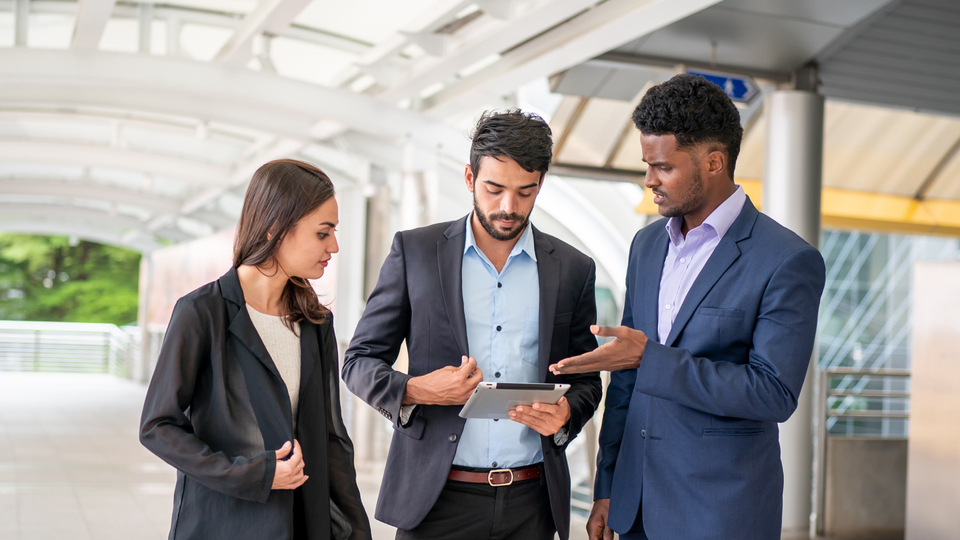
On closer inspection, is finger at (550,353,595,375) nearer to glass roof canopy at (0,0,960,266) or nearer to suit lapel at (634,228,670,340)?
suit lapel at (634,228,670,340)

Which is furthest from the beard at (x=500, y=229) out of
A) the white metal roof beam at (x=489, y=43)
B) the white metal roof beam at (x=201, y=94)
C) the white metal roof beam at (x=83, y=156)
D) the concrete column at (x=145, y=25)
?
the white metal roof beam at (x=83, y=156)

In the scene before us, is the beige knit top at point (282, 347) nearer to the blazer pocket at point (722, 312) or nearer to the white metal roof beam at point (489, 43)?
the blazer pocket at point (722, 312)

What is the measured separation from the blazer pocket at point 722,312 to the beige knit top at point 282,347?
1116 mm

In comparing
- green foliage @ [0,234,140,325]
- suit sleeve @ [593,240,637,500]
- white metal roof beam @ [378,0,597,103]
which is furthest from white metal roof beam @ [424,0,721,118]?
green foliage @ [0,234,140,325]

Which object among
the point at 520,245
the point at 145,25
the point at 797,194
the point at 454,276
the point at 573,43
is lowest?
the point at 454,276

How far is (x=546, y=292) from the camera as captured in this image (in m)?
2.62

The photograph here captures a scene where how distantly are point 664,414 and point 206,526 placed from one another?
125 centimetres

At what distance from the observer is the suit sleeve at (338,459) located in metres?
2.46

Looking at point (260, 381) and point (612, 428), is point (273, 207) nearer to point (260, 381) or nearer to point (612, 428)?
point (260, 381)

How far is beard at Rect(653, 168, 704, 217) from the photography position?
7.86 ft

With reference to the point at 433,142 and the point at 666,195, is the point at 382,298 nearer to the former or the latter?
the point at 666,195

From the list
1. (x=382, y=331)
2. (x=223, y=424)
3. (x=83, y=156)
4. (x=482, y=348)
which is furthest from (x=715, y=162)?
(x=83, y=156)

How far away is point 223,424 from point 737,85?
5449 mm

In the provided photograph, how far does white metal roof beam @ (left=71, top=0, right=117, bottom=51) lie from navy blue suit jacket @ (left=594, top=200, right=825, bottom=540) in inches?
250
